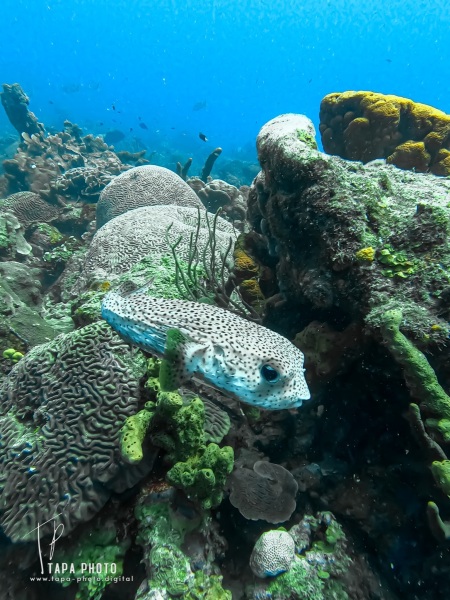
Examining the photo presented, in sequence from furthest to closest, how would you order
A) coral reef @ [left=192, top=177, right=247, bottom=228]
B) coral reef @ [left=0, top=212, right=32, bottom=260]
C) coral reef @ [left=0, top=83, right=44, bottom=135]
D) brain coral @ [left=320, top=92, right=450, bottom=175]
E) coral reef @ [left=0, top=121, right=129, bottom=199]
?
coral reef @ [left=0, top=83, right=44, bottom=135] → coral reef @ [left=0, top=121, right=129, bottom=199] → coral reef @ [left=192, top=177, right=247, bottom=228] → coral reef @ [left=0, top=212, right=32, bottom=260] → brain coral @ [left=320, top=92, right=450, bottom=175]

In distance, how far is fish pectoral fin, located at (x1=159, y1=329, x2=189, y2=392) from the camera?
2.40 m

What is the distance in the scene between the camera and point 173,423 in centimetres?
286

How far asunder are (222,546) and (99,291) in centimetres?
354

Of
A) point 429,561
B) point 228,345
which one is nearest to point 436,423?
point 429,561

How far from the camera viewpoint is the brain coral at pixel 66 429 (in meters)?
2.67

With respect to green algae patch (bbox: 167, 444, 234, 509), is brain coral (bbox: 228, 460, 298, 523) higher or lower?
lower

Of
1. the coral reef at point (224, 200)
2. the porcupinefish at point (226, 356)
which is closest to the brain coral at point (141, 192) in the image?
the coral reef at point (224, 200)

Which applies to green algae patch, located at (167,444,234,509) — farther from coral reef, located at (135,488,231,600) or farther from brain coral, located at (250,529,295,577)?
brain coral, located at (250,529,295,577)

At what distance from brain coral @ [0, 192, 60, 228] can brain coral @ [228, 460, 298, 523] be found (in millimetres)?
10386

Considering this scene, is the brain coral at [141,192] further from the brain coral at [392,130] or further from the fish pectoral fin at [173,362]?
→ the fish pectoral fin at [173,362]

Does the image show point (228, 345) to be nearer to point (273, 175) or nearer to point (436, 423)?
point (436, 423)

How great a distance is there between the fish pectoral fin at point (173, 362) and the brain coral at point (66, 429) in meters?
0.94

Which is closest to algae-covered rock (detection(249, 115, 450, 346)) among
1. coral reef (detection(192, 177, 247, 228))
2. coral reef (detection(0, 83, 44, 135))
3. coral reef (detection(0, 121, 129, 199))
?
coral reef (detection(192, 177, 247, 228))

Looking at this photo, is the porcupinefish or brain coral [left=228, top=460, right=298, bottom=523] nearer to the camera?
the porcupinefish
